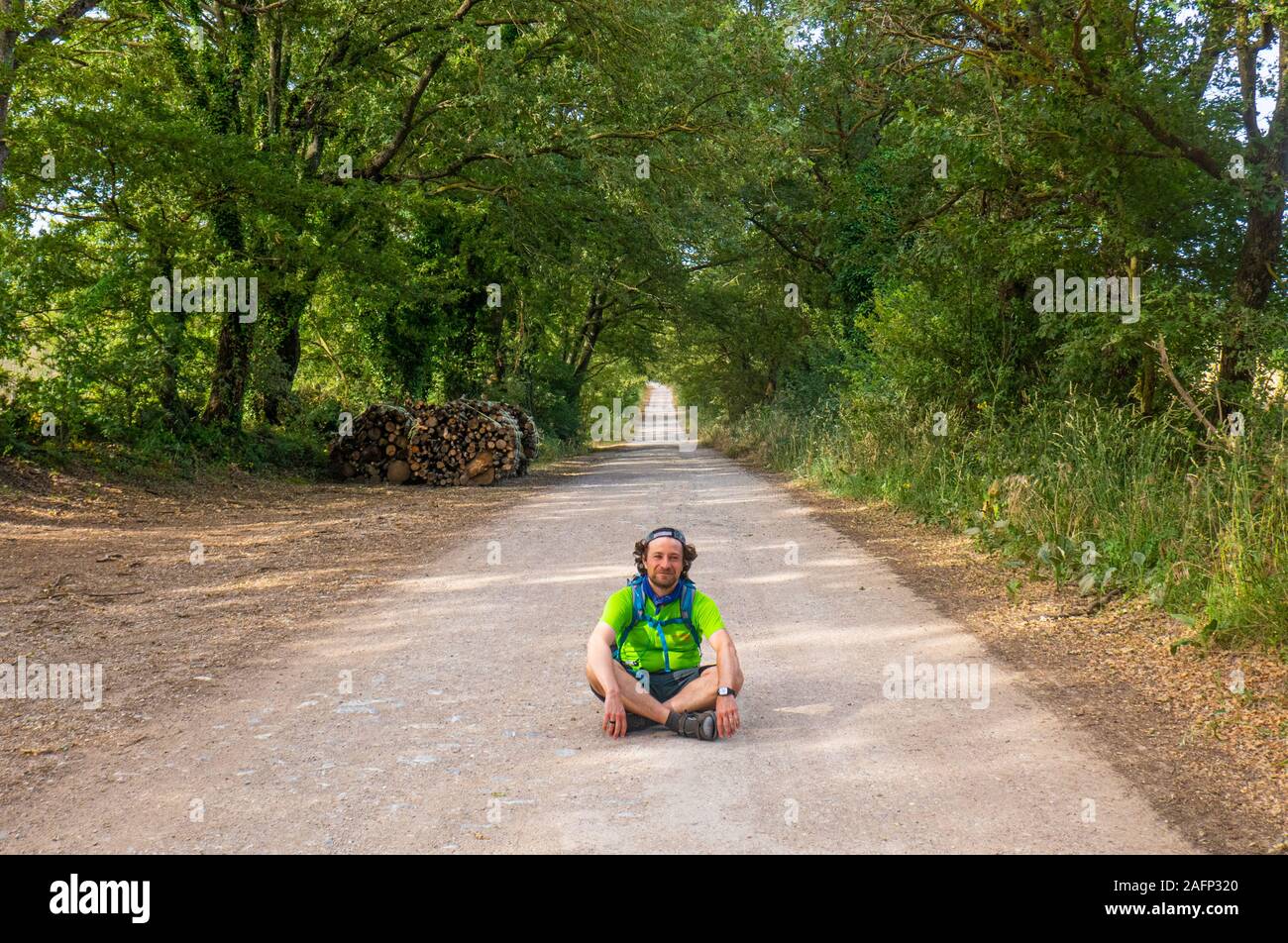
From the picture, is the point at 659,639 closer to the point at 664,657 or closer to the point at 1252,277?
the point at 664,657

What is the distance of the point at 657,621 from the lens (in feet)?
18.2

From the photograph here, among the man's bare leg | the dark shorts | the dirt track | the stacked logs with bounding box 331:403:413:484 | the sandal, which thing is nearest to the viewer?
the dirt track

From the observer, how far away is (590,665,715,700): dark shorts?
5.45 m

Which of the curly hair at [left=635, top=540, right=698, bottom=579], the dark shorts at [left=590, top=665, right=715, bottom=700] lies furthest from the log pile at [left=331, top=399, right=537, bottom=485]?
the dark shorts at [left=590, top=665, right=715, bottom=700]

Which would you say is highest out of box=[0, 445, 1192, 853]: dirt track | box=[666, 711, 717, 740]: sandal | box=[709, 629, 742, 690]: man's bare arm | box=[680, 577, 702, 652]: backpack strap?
box=[680, 577, 702, 652]: backpack strap

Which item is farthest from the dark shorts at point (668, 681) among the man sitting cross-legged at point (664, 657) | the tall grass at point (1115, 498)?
the tall grass at point (1115, 498)

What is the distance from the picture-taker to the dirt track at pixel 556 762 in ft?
13.0

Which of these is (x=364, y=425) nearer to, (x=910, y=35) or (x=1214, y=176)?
(x=910, y=35)

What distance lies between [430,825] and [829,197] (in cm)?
2115

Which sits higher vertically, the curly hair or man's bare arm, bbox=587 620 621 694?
the curly hair

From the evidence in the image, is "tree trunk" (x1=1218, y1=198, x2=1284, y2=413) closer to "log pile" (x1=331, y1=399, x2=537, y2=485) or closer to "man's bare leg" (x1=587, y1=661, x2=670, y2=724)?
"man's bare leg" (x1=587, y1=661, x2=670, y2=724)

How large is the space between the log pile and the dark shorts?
14.8 meters

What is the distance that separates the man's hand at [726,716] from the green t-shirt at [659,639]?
469 mm
